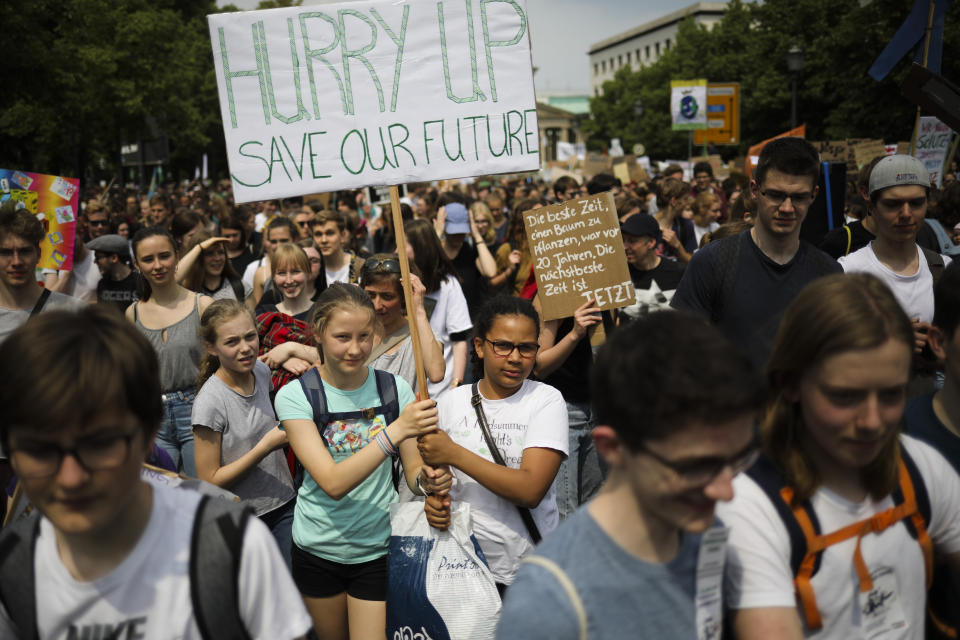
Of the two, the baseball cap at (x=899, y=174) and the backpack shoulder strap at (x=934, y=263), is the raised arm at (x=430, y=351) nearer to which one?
the baseball cap at (x=899, y=174)

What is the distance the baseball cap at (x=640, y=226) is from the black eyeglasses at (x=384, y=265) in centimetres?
155

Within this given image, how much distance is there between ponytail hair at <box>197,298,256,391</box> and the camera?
4.15m

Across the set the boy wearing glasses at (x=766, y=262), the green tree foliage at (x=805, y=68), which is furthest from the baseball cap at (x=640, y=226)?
the green tree foliage at (x=805, y=68)

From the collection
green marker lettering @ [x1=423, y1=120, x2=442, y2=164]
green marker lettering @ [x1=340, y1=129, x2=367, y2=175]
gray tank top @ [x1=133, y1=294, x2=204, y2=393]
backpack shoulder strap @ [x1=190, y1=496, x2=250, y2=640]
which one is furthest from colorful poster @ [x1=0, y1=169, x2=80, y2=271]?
backpack shoulder strap @ [x1=190, y1=496, x2=250, y2=640]

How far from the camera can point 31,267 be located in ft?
14.7

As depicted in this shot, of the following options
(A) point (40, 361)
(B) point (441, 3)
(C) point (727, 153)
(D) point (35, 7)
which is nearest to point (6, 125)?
(D) point (35, 7)

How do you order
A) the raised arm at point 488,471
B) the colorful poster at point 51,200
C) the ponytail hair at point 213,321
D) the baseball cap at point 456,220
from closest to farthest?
the raised arm at point 488,471, the ponytail hair at point 213,321, the colorful poster at point 51,200, the baseball cap at point 456,220

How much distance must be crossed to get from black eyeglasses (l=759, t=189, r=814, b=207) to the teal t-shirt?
5.87ft

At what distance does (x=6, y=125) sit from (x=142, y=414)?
26174 mm

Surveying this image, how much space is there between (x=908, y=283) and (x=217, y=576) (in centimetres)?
356

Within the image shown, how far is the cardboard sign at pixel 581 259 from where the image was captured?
4914mm

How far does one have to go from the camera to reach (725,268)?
11.9 ft

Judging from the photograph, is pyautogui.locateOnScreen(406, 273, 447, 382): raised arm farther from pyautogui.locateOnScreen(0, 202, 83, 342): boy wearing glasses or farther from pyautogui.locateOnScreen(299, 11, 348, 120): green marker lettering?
pyautogui.locateOnScreen(0, 202, 83, 342): boy wearing glasses

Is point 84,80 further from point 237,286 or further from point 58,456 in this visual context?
point 58,456
